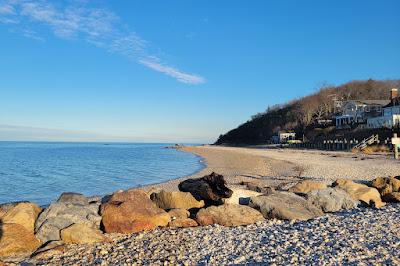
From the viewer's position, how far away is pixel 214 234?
844 cm

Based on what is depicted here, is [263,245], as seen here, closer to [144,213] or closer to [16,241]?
[144,213]

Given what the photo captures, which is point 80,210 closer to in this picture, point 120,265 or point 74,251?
point 74,251

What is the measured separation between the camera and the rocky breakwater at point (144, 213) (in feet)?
27.9

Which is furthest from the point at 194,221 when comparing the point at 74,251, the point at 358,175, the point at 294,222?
the point at 358,175

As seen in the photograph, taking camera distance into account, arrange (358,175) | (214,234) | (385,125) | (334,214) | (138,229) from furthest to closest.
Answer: (385,125) < (358,175) < (334,214) < (138,229) < (214,234)

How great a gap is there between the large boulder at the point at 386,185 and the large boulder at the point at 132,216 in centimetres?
749

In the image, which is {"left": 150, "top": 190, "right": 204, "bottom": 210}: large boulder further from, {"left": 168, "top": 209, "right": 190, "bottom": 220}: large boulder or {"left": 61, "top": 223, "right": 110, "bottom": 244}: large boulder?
{"left": 61, "top": 223, "right": 110, "bottom": 244}: large boulder

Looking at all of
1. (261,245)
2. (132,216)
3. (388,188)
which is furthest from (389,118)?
(261,245)

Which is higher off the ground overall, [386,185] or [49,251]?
[386,185]

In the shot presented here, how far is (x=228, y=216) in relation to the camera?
9.66 m

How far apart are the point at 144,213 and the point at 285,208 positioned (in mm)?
3542

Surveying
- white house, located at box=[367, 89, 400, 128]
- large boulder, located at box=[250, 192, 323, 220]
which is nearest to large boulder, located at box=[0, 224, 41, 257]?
large boulder, located at box=[250, 192, 323, 220]

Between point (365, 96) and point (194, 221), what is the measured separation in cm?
11548

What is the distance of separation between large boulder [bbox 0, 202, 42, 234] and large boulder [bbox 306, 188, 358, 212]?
7247 millimetres
